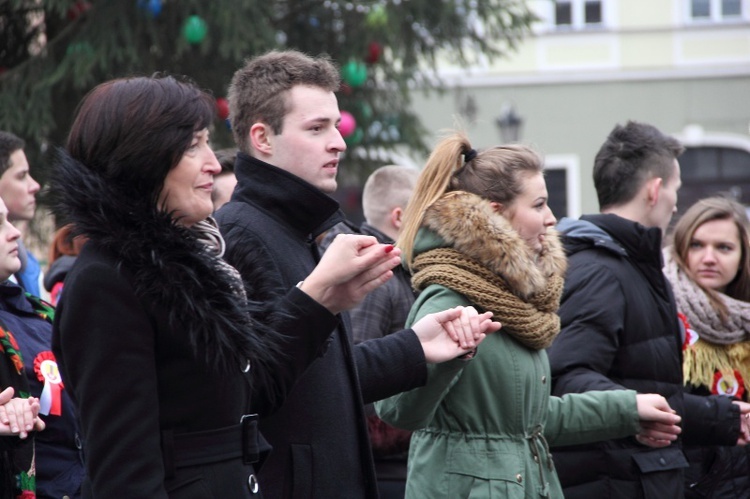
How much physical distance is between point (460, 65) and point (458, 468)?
792 centimetres

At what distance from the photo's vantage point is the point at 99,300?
7.80 ft

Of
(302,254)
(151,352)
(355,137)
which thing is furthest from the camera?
(355,137)

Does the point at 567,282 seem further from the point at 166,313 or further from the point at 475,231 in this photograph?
the point at 166,313

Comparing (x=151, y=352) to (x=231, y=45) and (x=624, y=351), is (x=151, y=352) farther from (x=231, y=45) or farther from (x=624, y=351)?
(x=231, y=45)

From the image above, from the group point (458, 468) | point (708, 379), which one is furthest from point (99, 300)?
point (708, 379)

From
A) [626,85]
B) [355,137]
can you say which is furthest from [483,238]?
[626,85]

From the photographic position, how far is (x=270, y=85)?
329 cm

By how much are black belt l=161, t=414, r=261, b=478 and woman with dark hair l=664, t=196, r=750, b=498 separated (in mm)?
3019

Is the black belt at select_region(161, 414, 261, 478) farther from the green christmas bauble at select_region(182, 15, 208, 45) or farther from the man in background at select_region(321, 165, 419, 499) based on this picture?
the green christmas bauble at select_region(182, 15, 208, 45)

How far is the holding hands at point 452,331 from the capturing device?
3.17 meters

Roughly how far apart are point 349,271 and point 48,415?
1609 millimetres

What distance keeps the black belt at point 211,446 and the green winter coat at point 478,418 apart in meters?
0.87

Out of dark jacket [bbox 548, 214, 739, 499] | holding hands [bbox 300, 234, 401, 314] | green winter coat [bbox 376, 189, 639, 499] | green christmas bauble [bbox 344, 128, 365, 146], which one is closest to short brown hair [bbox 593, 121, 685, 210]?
dark jacket [bbox 548, 214, 739, 499]

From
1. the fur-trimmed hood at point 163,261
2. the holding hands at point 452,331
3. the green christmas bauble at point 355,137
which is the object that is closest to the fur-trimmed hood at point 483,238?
the holding hands at point 452,331
